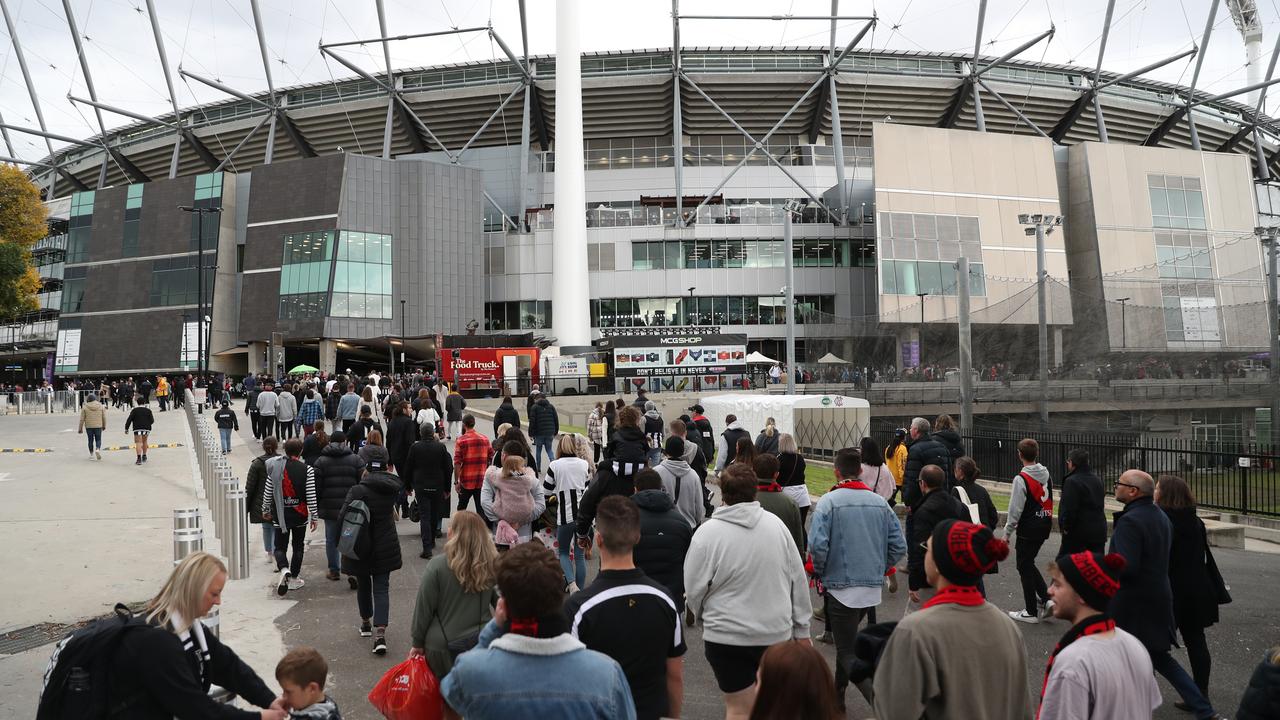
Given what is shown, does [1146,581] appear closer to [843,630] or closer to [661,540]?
[843,630]

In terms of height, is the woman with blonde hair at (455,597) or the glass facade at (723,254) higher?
the glass facade at (723,254)

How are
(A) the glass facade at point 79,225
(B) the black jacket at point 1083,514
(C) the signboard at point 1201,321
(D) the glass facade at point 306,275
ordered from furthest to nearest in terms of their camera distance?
1. (A) the glass facade at point 79,225
2. (D) the glass facade at point 306,275
3. (C) the signboard at point 1201,321
4. (B) the black jacket at point 1083,514

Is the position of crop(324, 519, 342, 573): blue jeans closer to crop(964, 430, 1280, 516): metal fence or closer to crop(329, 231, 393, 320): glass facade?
crop(964, 430, 1280, 516): metal fence

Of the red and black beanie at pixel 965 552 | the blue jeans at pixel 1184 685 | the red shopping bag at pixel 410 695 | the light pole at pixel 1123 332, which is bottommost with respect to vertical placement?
the blue jeans at pixel 1184 685

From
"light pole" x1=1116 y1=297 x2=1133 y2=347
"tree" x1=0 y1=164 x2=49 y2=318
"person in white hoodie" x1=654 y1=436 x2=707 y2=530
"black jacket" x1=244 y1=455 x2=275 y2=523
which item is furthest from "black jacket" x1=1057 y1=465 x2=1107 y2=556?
"tree" x1=0 y1=164 x2=49 y2=318

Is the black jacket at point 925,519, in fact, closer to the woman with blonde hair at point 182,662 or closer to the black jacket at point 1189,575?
the black jacket at point 1189,575

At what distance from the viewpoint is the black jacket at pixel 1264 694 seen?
3.03m

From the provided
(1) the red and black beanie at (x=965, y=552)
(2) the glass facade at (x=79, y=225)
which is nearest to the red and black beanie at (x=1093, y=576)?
(1) the red and black beanie at (x=965, y=552)

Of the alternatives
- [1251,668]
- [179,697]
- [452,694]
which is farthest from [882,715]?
[1251,668]

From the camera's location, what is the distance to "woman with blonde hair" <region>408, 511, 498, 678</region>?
14.9 ft

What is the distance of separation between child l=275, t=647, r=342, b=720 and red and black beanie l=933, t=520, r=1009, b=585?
8.57 ft

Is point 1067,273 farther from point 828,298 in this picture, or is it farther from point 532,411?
point 532,411

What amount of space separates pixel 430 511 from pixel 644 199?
2009 inches

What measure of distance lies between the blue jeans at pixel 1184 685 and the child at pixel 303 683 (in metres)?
4.98
